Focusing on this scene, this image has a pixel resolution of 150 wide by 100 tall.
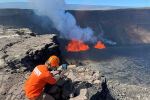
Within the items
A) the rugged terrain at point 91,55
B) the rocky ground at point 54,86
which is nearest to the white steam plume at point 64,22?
the rugged terrain at point 91,55

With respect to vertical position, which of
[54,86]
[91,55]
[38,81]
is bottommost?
[91,55]

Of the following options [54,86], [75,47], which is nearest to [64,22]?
[75,47]

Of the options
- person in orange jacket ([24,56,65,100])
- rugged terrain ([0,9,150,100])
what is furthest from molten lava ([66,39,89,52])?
person in orange jacket ([24,56,65,100])

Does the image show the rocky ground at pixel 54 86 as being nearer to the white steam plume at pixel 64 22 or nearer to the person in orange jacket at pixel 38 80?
the person in orange jacket at pixel 38 80

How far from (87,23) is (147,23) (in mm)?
10811

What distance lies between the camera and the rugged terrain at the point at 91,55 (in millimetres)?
5422

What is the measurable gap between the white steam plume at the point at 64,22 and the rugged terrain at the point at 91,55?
1244 mm

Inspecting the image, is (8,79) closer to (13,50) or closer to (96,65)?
(13,50)

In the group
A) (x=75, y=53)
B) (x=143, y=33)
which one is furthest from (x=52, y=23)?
(x=143, y=33)

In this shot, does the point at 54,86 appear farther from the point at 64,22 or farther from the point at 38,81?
the point at 64,22

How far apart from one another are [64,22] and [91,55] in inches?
394

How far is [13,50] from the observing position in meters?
7.61

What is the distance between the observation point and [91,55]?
15766 mm

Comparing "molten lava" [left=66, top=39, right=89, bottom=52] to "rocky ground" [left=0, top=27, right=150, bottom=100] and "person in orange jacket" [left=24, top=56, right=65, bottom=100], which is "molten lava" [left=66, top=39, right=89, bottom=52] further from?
"person in orange jacket" [left=24, top=56, right=65, bottom=100]
